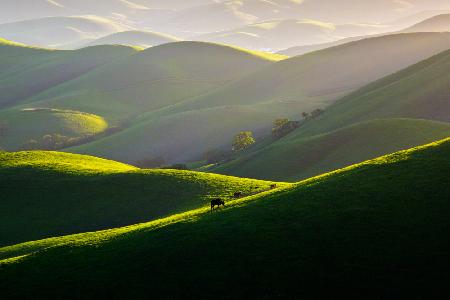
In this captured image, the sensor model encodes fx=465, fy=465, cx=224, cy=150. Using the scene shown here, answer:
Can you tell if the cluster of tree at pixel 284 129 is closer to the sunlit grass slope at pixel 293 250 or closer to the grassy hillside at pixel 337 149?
the grassy hillside at pixel 337 149

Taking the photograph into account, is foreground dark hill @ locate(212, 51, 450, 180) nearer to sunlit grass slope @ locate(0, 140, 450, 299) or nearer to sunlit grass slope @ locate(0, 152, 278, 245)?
sunlit grass slope @ locate(0, 152, 278, 245)

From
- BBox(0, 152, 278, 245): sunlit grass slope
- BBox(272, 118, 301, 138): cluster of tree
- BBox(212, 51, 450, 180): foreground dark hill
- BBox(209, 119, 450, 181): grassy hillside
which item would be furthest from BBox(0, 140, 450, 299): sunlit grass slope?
BBox(272, 118, 301, 138): cluster of tree

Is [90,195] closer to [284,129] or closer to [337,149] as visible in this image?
[337,149]

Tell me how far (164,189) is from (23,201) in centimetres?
2208

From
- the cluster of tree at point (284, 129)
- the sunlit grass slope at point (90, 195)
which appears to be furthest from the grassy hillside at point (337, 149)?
the sunlit grass slope at point (90, 195)

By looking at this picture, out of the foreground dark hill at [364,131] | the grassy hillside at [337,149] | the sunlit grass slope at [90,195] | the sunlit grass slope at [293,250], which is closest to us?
the sunlit grass slope at [293,250]

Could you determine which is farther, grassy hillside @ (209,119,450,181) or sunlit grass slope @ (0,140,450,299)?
grassy hillside @ (209,119,450,181)

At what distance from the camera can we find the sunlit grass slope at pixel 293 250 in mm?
28016

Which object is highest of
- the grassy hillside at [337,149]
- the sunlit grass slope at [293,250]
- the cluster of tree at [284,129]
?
the cluster of tree at [284,129]

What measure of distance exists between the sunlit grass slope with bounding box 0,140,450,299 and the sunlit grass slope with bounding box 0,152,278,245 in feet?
77.2

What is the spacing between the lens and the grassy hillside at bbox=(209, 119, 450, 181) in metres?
96.8

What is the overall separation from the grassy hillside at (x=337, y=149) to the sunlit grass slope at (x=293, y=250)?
57724 millimetres

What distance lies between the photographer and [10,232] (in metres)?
64.9

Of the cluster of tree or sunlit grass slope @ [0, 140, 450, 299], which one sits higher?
the cluster of tree
